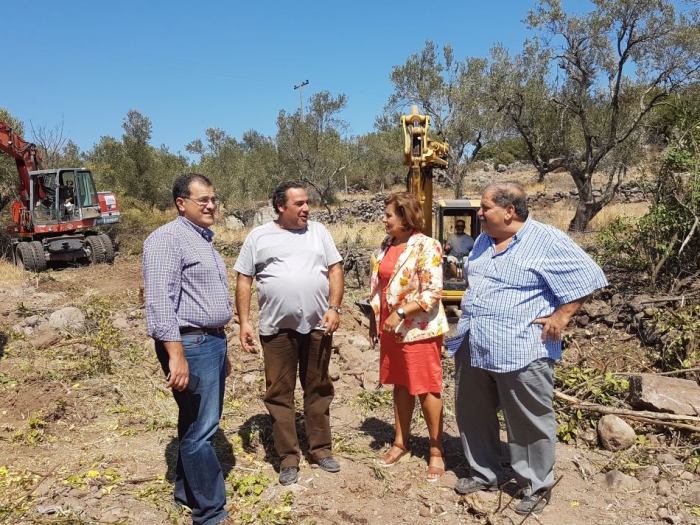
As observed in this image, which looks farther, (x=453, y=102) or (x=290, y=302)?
(x=453, y=102)

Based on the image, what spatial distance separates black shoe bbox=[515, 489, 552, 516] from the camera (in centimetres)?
295

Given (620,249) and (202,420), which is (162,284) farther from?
(620,249)

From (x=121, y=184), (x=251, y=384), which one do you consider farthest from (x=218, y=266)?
(x=121, y=184)

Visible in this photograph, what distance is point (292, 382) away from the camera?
3.38 metres

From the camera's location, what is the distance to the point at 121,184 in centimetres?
2355

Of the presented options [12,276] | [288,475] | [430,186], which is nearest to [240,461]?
[288,475]

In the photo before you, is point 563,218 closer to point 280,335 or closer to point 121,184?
point 280,335

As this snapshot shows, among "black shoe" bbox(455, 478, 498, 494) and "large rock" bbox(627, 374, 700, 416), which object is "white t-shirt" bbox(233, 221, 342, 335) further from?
"large rock" bbox(627, 374, 700, 416)

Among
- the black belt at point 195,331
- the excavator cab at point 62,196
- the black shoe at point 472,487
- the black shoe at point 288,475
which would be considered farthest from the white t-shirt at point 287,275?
the excavator cab at point 62,196

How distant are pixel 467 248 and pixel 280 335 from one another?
16.8 feet

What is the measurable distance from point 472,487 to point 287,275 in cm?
164

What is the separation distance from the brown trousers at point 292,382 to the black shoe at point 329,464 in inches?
1.3

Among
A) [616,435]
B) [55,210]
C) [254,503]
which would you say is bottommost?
[254,503]

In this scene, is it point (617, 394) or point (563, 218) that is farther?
point (563, 218)
